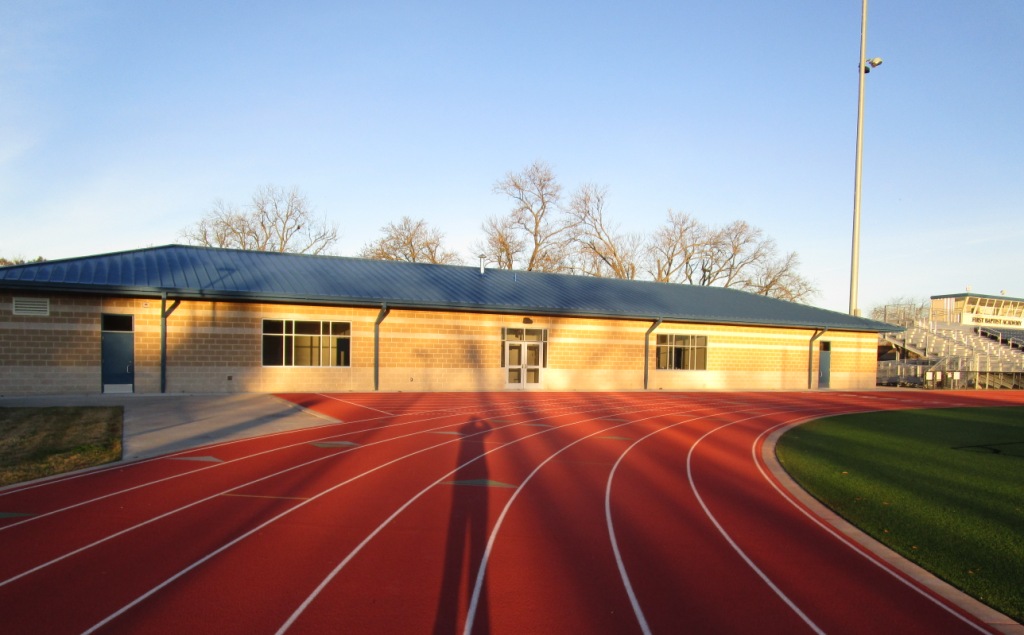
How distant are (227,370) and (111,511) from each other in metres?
15.8

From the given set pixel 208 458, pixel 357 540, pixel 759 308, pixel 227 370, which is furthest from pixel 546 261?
pixel 357 540

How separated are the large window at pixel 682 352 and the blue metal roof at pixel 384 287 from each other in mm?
1044

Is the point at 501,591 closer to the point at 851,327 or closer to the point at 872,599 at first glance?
the point at 872,599

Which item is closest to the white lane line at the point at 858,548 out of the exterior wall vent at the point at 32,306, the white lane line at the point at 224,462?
the white lane line at the point at 224,462

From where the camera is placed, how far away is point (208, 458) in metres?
11.7

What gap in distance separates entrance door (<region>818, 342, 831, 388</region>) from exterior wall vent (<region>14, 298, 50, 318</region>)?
3386cm

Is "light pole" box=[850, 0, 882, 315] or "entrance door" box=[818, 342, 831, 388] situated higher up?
"light pole" box=[850, 0, 882, 315]

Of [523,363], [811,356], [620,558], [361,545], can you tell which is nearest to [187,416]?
[361,545]

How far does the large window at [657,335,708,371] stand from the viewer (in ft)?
105

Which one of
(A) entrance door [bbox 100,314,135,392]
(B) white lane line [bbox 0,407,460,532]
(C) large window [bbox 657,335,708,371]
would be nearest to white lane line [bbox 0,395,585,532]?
(B) white lane line [bbox 0,407,460,532]

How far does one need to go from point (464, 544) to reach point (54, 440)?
9542 mm

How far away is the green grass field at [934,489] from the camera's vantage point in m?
6.95

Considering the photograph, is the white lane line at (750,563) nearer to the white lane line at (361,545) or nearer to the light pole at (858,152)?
the white lane line at (361,545)

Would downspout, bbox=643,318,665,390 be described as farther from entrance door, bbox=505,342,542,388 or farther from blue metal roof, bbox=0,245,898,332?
entrance door, bbox=505,342,542,388
